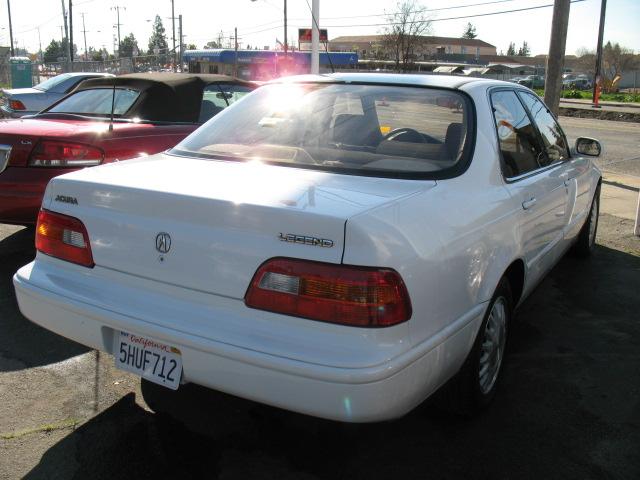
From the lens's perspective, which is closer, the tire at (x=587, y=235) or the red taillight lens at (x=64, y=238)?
the red taillight lens at (x=64, y=238)

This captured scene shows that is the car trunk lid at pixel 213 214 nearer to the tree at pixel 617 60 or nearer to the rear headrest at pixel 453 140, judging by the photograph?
the rear headrest at pixel 453 140

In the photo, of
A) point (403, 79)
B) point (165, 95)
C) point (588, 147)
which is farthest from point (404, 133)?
point (165, 95)

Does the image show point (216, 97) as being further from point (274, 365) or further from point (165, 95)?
point (274, 365)

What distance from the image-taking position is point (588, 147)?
4.82 metres

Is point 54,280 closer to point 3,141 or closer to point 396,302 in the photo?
point 396,302

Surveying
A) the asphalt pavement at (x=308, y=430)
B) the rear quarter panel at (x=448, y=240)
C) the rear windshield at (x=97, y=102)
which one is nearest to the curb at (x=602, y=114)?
the rear windshield at (x=97, y=102)

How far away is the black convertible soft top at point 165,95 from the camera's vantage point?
5730 millimetres

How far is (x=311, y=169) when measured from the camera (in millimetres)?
2838

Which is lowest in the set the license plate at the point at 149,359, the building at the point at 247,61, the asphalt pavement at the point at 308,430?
the asphalt pavement at the point at 308,430

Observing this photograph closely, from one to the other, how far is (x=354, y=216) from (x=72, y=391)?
196 centimetres

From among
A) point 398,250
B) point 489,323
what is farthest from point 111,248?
point 489,323

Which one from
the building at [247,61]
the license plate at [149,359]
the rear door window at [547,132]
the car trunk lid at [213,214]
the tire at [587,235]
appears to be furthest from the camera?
the building at [247,61]

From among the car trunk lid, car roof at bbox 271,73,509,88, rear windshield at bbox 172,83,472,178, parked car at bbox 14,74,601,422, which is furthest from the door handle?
the car trunk lid

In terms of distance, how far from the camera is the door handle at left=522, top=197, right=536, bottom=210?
3.25 metres
